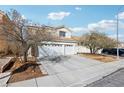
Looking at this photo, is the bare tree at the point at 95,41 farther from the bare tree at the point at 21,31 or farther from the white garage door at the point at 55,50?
the bare tree at the point at 21,31

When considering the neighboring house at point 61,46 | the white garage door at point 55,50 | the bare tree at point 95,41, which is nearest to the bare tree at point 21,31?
the neighboring house at point 61,46

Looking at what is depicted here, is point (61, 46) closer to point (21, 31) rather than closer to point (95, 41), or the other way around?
point (95, 41)

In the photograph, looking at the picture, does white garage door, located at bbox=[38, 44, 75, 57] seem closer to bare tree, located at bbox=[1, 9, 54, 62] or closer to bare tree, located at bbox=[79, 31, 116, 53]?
bare tree, located at bbox=[79, 31, 116, 53]

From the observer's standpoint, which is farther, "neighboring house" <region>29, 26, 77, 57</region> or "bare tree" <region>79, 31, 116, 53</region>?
"bare tree" <region>79, 31, 116, 53</region>

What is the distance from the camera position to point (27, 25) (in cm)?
1948

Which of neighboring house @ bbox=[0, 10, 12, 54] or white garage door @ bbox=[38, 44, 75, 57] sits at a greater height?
neighboring house @ bbox=[0, 10, 12, 54]

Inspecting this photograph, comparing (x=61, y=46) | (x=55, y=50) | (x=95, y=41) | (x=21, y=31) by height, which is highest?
(x=21, y=31)

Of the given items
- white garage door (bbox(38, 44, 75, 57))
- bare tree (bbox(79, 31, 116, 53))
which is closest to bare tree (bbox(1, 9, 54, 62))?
white garage door (bbox(38, 44, 75, 57))

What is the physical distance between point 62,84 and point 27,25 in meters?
8.48

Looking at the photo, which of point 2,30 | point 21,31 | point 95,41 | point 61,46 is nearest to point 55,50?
point 61,46
